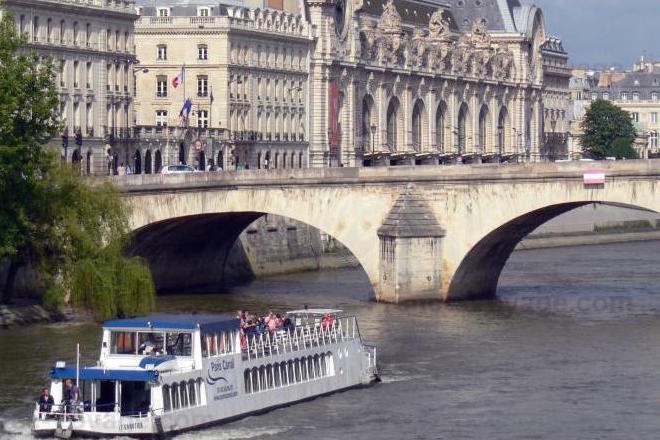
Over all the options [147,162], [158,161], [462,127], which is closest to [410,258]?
[147,162]

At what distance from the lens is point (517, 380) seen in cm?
7181

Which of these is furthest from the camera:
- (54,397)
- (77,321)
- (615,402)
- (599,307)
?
(599,307)

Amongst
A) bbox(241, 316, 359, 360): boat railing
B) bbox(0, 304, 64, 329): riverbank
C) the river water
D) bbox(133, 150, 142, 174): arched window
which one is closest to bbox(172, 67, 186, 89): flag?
bbox(133, 150, 142, 174): arched window

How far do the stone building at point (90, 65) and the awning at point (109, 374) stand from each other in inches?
2046

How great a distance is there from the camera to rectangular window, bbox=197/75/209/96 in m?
139

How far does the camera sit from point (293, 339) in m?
68.9

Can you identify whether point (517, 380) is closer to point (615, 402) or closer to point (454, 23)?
point (615, 402)

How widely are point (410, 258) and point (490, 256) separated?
4922mm

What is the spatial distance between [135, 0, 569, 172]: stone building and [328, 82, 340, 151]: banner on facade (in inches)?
6.0

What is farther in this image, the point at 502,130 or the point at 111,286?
the point at 502,130

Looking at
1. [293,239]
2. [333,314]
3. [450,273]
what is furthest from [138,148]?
[333,314]

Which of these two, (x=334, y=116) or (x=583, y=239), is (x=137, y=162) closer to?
(x=334, y=116)

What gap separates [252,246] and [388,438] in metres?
53.1

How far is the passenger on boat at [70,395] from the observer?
200 feet
